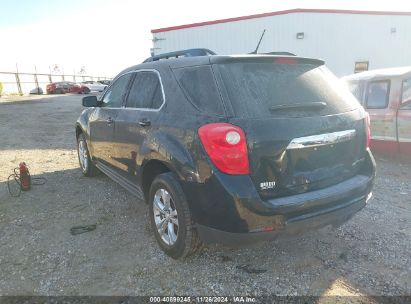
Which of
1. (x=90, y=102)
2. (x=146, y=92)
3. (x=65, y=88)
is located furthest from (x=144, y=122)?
(x=65, y=88)

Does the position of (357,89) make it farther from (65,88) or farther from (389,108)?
(65,88)

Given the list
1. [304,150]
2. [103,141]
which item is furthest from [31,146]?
[304,150]

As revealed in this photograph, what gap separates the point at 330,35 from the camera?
15.7 m

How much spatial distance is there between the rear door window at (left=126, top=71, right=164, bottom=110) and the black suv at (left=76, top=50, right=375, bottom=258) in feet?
0.08

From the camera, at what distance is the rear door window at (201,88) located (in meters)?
2.61

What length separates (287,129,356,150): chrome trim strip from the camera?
101 inches

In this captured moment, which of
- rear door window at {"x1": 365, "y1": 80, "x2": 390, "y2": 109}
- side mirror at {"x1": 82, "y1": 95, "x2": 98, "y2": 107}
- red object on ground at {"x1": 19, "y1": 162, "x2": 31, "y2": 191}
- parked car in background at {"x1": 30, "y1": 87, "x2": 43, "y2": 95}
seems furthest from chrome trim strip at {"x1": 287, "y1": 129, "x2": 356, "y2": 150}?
parked car in background at {"x1": 30, "y1": 87, "x2": 43, "y2": 95}

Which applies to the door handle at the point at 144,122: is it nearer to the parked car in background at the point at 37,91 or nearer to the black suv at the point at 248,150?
the black suv at the point at 248,150

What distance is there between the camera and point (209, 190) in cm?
253

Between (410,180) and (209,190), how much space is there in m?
4.26

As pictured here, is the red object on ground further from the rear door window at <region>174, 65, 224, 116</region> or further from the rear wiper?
the rear wiper

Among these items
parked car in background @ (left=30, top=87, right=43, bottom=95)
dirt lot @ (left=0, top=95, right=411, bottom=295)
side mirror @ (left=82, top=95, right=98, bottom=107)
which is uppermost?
side mirror @ (left=82, top=95, right=98, bottom=107)

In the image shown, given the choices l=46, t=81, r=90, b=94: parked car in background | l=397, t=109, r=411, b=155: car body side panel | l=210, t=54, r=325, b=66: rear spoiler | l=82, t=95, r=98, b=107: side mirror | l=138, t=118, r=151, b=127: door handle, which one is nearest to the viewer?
l=210, t=54, r=325, b=66: rear spoiler

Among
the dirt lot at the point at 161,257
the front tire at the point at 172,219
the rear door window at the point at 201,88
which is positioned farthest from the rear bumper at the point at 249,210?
the rear door window at the point at 201,88
